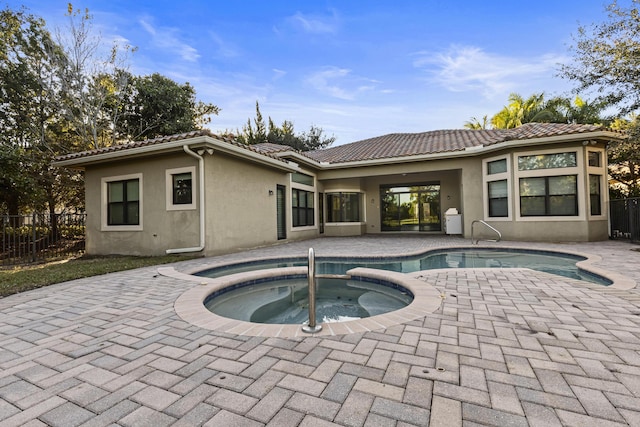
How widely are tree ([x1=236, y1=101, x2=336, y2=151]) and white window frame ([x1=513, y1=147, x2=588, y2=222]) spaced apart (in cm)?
1961

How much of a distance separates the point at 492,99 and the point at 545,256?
17.8 metres

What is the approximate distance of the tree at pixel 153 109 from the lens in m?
16.2

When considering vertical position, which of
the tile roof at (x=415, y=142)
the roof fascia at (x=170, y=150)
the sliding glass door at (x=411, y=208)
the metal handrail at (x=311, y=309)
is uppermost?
the tile roof at (x=415, y=142)

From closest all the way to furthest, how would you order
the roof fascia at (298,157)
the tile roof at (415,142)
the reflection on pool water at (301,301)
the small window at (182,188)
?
the reflection on pool water at (301,301), the small window at (182,188), the tile roof at (415,142), the roof fascia at (298,157)

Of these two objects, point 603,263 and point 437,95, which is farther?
point 437,95

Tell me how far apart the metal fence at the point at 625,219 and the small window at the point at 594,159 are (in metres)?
1.36

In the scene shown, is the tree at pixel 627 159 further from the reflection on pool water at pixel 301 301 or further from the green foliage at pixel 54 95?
the green foliage at pixel 54 95

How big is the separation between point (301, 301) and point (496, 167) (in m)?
9.66

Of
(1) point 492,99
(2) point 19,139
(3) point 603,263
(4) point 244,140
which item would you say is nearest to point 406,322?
(3) point 603,263

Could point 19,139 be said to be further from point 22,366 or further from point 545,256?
point 545,256

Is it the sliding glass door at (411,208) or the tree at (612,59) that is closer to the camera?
the tree at (612,59)

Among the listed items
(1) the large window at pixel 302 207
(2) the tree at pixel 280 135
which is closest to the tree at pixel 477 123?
(2) the tree at pixel 280 135

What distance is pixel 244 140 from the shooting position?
90.2 ft

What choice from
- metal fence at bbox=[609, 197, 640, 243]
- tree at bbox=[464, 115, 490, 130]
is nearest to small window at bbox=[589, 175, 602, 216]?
metal fence at bbox=[609, 197, 640, 243]
